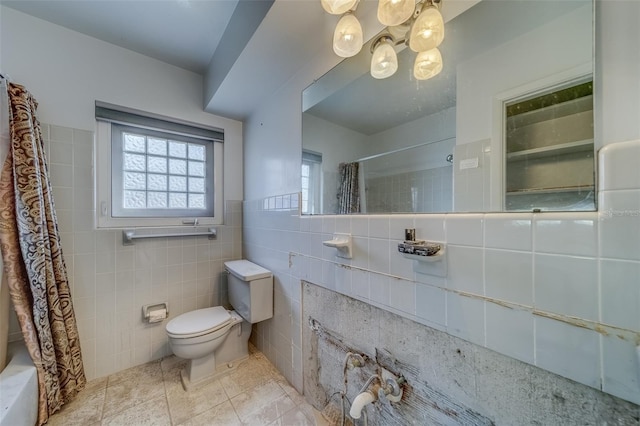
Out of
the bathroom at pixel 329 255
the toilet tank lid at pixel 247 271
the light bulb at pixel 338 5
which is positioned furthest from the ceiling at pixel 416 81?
the toilet tank lid at pixel 247 271

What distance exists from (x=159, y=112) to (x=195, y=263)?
1250 millimetres

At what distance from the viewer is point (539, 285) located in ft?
1.89

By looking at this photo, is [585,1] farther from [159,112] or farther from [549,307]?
[159,112]

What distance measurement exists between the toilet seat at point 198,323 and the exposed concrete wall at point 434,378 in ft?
2.17

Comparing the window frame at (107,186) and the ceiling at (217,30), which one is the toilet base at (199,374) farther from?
the ceiling at (217,30)

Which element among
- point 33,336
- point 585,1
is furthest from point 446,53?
point 33,336

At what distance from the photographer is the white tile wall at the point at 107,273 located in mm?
1442

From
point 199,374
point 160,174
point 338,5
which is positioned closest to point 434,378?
point 338,5

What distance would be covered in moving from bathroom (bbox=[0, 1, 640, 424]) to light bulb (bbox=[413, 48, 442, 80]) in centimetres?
37

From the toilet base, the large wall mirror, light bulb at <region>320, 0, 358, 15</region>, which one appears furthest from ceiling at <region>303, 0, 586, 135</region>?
the toilet base

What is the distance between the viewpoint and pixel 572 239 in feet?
1.76

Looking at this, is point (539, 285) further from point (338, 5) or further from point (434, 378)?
point (338, 5)

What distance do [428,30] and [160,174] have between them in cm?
202

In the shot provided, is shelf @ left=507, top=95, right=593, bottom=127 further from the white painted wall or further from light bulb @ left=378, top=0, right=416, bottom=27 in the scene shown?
light bulb @ left=378, top=0, right=416, bottom=27
